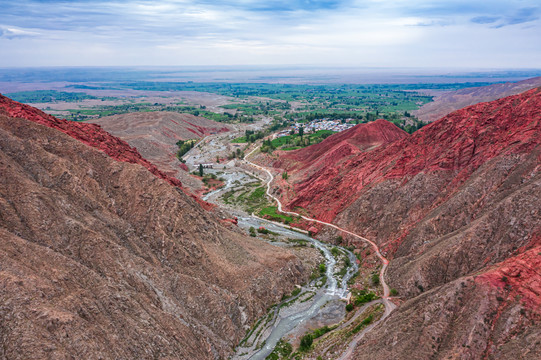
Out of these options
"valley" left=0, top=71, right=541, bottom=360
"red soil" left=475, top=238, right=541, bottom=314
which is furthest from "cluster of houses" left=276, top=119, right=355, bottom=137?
"red soil" left=475, top=238, right=541, bottom=314

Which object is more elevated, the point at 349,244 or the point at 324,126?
the point at 324,126

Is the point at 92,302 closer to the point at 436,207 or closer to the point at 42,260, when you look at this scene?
the point at 42,260

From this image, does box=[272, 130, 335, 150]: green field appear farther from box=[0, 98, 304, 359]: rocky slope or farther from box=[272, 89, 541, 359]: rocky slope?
box=[0, 98, 304, 359]: rocky slope

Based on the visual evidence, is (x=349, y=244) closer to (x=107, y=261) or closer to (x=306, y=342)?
(x=306, y=342)

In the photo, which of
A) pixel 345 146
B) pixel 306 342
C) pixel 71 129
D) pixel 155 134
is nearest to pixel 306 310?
pixel 306 342

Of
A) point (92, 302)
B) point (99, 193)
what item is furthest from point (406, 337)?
point (99, 193)

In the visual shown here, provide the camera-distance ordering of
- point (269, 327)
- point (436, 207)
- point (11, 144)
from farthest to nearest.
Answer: point (436, 207), point (269, 327), point (11, 144)
